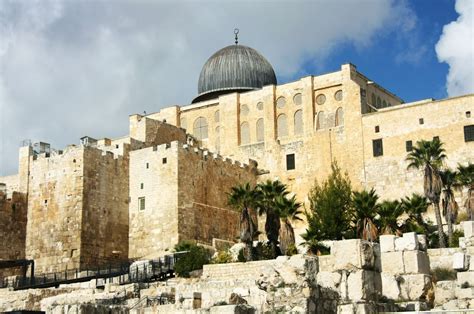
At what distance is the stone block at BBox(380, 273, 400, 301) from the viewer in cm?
1413

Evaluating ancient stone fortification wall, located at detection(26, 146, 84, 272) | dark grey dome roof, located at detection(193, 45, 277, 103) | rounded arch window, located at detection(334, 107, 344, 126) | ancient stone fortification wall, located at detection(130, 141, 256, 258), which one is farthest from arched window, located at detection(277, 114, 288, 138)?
ancient stone fortification wall, located at detection(26, 146, 84, 272)

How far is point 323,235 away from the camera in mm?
35750

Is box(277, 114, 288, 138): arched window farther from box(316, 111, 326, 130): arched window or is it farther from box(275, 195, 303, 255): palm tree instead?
box(275, 195, 303, 255): palm tree

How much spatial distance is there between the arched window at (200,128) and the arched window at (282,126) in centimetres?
526

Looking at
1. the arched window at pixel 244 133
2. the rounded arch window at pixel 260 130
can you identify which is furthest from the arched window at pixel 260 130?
the arched window at pixel 244 133

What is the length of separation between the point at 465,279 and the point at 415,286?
1898 millimetres

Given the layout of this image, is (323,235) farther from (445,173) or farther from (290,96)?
(290,96)

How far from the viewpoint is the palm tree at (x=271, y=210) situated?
35375mm

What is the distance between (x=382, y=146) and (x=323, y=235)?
9.17 metres

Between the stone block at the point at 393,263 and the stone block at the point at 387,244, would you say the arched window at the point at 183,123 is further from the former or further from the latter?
the stone block at the point at 393,263

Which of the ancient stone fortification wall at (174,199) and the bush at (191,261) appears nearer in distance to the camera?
the bush at (191,261)

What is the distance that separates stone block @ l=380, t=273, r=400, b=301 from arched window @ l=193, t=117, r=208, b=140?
119 feet

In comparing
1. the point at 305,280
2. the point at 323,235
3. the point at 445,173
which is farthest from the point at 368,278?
the point at 445,173

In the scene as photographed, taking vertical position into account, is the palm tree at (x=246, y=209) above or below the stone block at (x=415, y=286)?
above
